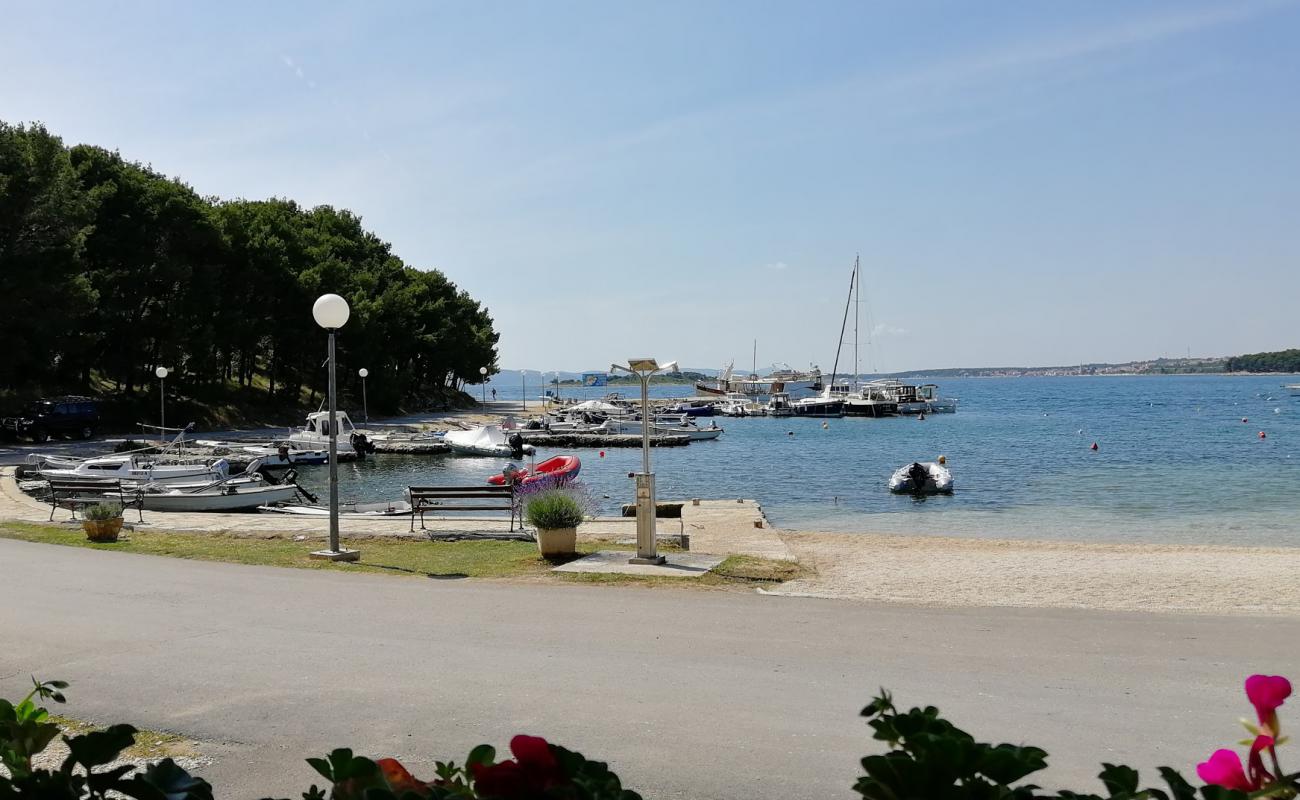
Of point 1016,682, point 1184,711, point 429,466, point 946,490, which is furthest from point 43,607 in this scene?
point 429,466

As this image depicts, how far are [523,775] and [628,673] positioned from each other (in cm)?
695

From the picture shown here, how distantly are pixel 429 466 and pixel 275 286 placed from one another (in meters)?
23.4

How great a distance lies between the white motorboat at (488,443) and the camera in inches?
2207

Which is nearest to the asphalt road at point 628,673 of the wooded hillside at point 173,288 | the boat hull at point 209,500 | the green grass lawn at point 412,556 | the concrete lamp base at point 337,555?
the green grass lawn at point 412,556

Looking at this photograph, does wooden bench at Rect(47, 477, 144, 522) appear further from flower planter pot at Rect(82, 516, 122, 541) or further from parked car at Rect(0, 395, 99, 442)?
parked car at Rect(0, 395, 99, 442)

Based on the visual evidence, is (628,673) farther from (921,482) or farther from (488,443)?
(488,443)

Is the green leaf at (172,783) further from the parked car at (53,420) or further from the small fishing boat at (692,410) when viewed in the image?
the small fishing boat at (692,410)

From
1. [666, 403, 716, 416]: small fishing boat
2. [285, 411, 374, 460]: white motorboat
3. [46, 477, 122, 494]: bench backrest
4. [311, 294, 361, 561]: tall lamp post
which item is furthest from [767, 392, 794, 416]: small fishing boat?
[311, 294, 361, 561]: tall lamp post

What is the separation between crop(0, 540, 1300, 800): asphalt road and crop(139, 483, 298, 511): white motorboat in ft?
51.1

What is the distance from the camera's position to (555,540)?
15.0 m

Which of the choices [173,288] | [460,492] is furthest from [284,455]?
[460,492]

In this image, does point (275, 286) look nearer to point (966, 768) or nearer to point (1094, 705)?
point (1094, 705)

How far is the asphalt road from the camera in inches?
253

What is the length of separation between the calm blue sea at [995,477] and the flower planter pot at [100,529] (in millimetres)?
9764
